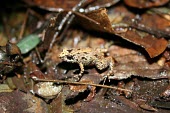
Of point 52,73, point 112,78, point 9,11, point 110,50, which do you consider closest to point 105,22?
point 110,50

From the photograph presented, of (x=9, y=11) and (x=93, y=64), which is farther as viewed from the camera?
(x=9, y=11)

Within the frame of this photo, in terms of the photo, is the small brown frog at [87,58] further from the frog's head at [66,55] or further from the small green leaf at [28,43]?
the small green leaf at [28,43]

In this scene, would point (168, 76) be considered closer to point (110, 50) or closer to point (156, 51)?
point (156, 51)

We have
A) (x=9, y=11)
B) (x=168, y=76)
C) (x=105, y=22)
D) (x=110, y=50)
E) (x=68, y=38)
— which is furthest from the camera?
(x=9, y=11)

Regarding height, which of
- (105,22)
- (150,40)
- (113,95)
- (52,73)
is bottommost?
(113,95)

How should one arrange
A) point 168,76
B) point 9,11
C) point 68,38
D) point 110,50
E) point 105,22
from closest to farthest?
point 168,76 → point 105,22 → point 110,50 → point 68,38 → point 9,11

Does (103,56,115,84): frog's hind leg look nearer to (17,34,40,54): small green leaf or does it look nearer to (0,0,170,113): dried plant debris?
(0,0,170,113): dried plant debris
